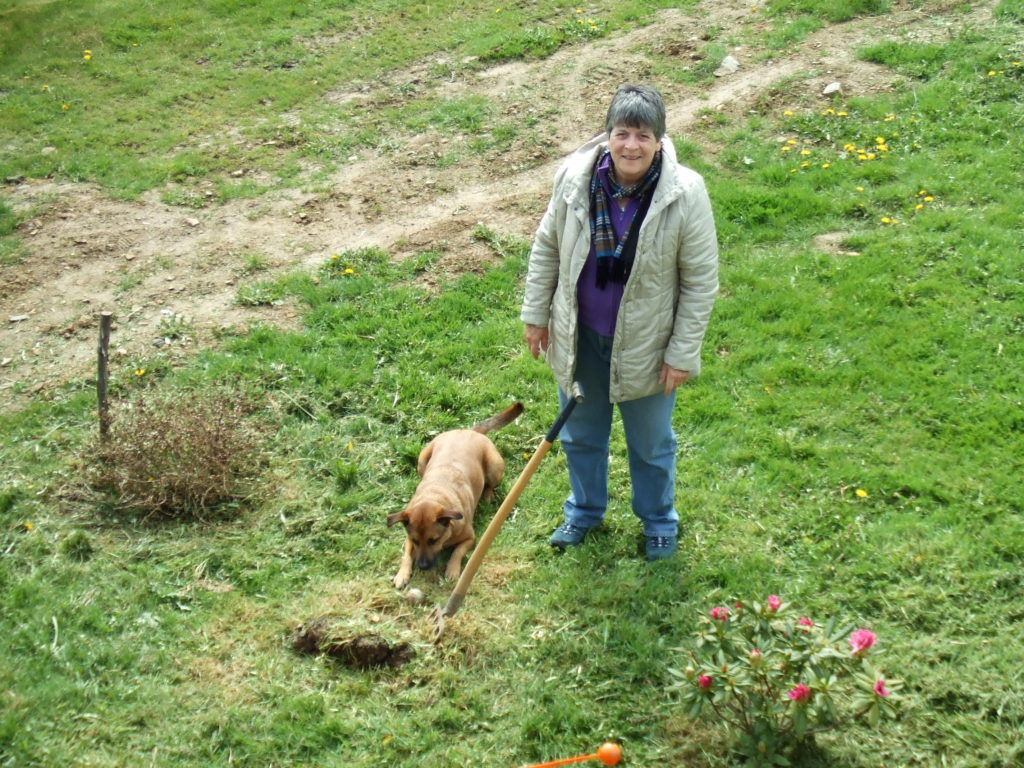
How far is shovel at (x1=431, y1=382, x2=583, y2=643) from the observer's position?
4.59m

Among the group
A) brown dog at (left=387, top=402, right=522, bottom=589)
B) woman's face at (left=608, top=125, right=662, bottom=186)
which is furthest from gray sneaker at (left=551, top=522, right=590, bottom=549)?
woman's face at (left=608, top=125, right=662, bottom=186)

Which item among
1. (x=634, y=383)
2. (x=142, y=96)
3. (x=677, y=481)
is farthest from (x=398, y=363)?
(x=142, y=96)

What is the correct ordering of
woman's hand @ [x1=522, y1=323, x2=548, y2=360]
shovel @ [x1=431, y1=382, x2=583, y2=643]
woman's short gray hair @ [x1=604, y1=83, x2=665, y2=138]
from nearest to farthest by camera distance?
woman's short gray hair @ [x1=604, y1=83, x2=665, y2=138]
shovel @ [x1=431, y1=382, x2=583, y2=643]
woman's hand @ [x1=522, y1=323, x2=548, y2=360]

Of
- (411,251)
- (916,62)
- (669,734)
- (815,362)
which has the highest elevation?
(916,62)

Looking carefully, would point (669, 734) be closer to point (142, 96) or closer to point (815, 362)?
point (815, 362)

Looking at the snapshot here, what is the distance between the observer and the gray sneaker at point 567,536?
548 centimetres

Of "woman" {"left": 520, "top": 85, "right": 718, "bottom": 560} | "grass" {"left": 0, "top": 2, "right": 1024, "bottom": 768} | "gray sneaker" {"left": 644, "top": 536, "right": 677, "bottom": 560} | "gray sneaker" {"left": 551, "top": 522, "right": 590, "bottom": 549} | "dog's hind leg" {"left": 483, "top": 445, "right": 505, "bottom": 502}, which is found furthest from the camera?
"dog's hind leg" {"left": 483, "top": 445, "right": 505, "bottom": 502}

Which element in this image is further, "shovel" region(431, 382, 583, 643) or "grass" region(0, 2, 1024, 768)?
"shovel" region(431, 382, 583, 643)

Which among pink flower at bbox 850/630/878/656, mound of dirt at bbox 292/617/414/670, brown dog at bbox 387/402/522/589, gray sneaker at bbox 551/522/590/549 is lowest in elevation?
mound of dirt at bbox 292/617/414/670

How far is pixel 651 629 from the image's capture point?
4875 millimetres

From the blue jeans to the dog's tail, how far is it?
926 millimetres

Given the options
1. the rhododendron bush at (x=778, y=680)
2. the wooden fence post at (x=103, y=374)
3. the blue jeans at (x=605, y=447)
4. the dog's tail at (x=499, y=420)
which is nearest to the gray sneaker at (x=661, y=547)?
the blue jeans at (x=605, y=447)

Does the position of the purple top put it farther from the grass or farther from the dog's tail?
the dog's tail

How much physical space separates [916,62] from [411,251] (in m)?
6.01
